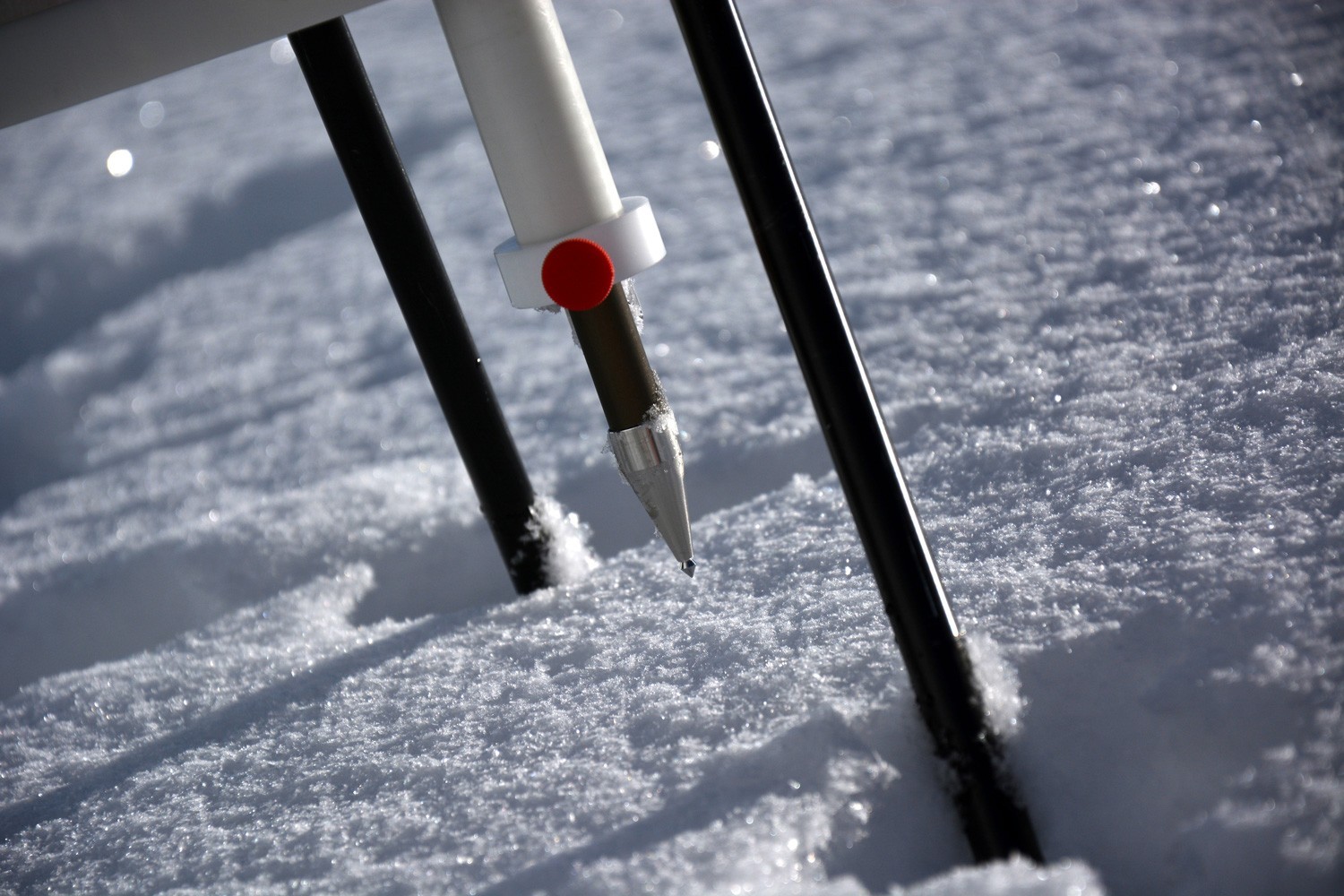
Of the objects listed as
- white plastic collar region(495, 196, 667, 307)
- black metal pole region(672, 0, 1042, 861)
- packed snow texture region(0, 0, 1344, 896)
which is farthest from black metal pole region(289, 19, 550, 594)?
black metal pole region(672, 0, 1042, 861)

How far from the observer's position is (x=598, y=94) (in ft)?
6.89

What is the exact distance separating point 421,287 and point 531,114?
296 millimetres

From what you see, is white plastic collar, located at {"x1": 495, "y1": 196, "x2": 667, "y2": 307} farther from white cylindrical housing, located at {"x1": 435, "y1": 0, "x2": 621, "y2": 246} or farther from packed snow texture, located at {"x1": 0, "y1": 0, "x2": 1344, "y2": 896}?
packed snow texture, located at {"x1": 0, "y1": 0, "x2": 1344, "y2": 896}

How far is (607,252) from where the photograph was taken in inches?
23.8

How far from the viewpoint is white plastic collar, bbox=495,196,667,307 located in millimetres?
605

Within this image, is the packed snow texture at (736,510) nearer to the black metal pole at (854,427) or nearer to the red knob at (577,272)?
the black metal pole at (854,427)

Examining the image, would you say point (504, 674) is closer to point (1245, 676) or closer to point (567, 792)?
point (567, 792)

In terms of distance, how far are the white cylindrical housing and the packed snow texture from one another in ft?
1.12

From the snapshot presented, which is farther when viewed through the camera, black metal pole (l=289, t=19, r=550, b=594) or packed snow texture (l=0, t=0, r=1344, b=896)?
black metal pole (l=289, t=19, r=550, b=594)

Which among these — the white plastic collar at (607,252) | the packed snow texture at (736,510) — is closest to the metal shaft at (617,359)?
the white plastic collar at (607,252)

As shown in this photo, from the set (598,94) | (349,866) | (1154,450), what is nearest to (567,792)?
(349,866)

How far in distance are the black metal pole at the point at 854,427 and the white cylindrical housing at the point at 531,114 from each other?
92mm

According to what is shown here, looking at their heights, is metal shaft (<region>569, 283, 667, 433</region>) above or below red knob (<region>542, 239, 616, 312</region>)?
below

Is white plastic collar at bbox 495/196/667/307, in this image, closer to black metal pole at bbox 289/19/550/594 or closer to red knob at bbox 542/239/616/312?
red knob at bbox 542/239/616/312
